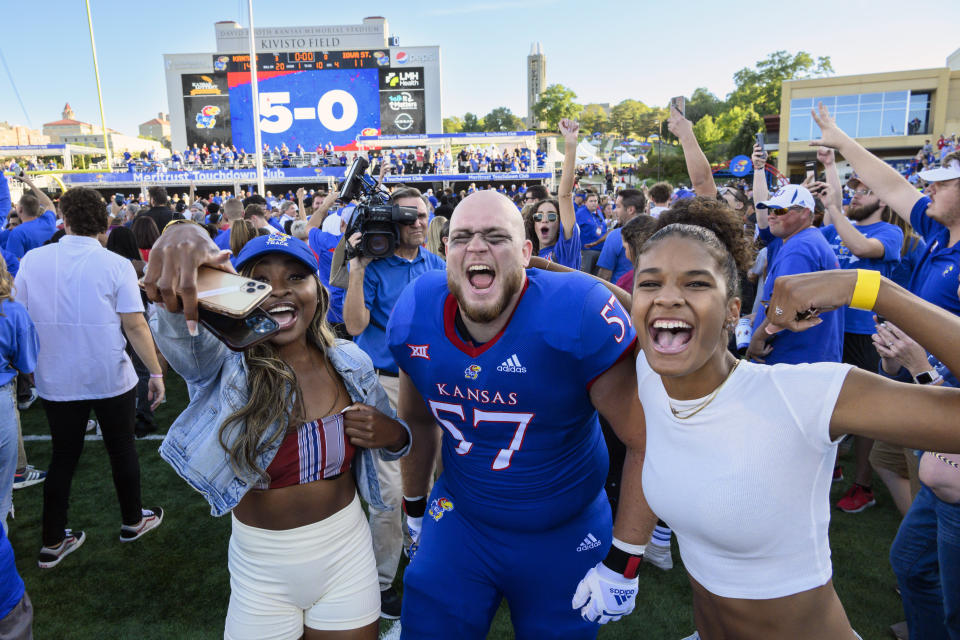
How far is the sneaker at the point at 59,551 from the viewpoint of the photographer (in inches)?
152

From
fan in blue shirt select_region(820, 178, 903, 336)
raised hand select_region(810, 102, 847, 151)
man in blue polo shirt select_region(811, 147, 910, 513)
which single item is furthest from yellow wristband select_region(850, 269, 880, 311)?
fan in blue shirt select_region(820, 178, 903, 336)

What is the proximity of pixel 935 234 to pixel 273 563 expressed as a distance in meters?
3.81

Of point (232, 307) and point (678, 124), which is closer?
point (232, 307)

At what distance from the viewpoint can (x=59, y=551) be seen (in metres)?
3.90

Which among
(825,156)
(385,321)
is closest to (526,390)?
(385,321)

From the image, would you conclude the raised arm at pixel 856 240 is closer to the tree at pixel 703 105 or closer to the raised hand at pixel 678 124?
the raised hand at pixel 678 124

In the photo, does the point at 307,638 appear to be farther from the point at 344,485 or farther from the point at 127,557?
the point at 127,557

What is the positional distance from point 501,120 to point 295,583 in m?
105

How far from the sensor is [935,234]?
11.0 feet

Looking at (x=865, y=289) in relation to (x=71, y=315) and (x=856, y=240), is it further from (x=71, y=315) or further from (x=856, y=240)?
(x=71, y=315)

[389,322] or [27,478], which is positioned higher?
[389,322]

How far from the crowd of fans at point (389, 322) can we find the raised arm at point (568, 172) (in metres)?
0.02

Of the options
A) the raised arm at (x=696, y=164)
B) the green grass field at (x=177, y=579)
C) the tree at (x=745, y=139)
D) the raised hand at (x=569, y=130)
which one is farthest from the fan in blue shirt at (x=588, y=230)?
the tree at (x=745, y=139)

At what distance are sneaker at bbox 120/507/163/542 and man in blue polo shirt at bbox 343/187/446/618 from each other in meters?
1.93
